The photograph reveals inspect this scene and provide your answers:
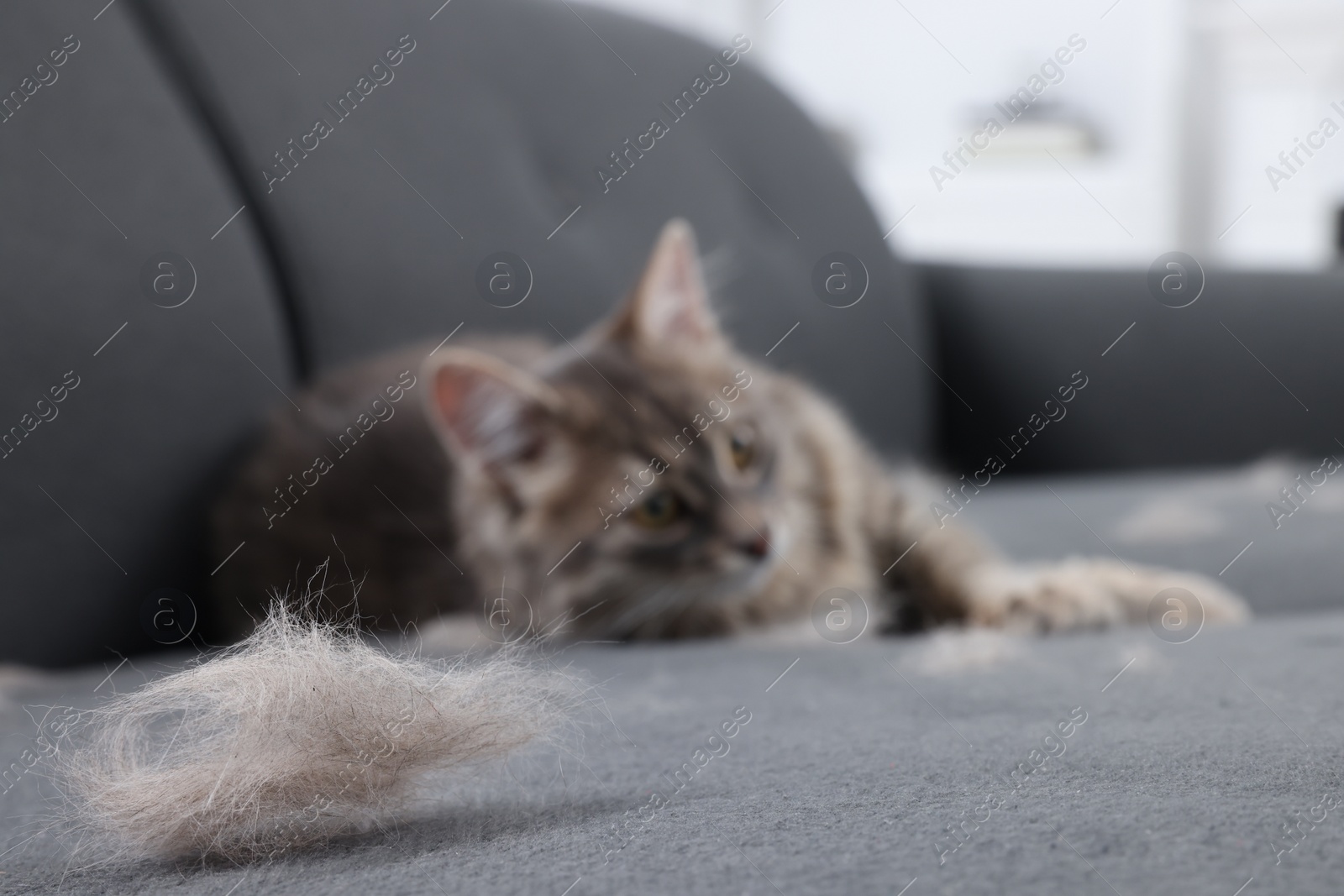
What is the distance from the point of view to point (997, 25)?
4.32 m

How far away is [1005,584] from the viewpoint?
1258mm

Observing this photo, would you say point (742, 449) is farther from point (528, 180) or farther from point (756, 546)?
point (528, 180)

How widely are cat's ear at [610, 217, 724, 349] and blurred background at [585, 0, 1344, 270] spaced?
9.79ft

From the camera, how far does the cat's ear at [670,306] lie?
4.43 ft

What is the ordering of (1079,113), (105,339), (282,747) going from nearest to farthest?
1. (282,747)
2. (105,339)
3. (1079,113)

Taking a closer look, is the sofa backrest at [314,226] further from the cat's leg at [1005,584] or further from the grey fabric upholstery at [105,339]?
the cat's leg at [1005,584]

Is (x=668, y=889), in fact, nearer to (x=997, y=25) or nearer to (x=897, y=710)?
(x=897, y=710)

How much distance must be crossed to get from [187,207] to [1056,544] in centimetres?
121

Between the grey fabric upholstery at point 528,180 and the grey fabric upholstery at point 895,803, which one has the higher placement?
the grey fabric upholstery at point 528,180

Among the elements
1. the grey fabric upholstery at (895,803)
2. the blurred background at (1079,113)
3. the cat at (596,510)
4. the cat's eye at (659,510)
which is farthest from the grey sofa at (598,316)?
the blurred background at (1079,113)

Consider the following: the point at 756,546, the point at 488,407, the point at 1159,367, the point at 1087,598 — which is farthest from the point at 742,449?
the point at 1159,367

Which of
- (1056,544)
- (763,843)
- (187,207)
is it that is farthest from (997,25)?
(763,843)

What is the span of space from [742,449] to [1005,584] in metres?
0.36

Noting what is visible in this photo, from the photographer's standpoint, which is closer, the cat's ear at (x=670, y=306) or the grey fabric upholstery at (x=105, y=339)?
the grey fabric upholstery at (x=105, y=339)
